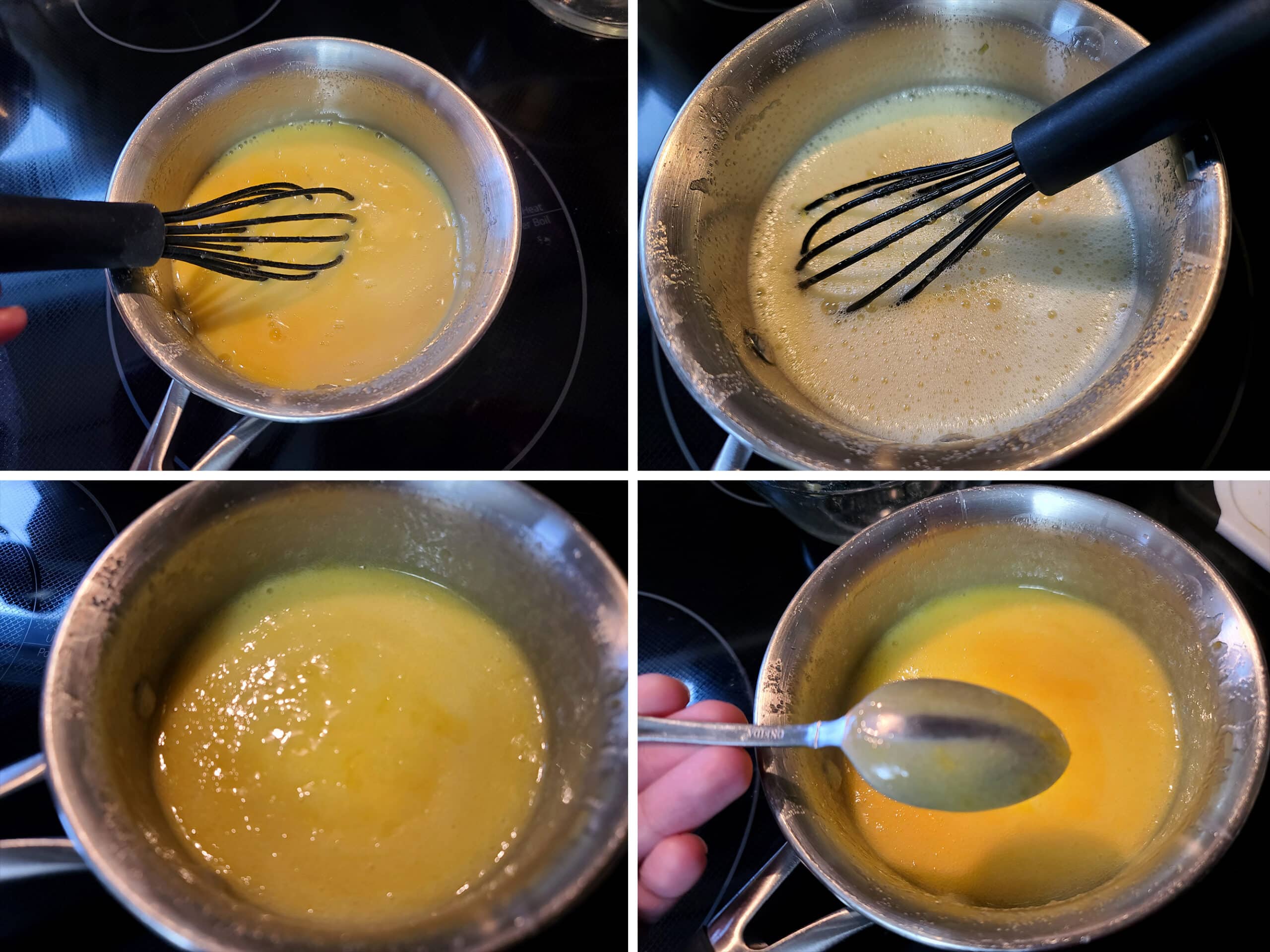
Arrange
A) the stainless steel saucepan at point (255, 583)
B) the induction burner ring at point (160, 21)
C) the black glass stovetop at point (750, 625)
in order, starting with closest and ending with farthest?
the stainless steel saucepan at point (255, 583)
the black glass stovetop at point (750, 625)
the induction burner ring at point (160, 21)

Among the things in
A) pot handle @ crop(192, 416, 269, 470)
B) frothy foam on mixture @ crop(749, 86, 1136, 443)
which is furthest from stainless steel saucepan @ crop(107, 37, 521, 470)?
frothy foam on mixture @ crop(749, 86, 1136, 443)

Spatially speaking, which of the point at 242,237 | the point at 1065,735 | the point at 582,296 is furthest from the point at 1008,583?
the point at 242,237

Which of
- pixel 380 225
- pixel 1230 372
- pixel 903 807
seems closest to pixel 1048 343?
pixel 1230 372

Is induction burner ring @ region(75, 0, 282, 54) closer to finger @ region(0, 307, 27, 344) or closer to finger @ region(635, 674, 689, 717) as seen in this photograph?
finger @ region(0, 307, 27, 344)

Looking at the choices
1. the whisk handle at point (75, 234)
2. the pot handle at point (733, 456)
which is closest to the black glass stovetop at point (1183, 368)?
the pot handle at point (733, 456)

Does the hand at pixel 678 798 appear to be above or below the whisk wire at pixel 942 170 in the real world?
below

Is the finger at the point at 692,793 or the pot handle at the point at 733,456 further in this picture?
the pot handle at the point at 733,456

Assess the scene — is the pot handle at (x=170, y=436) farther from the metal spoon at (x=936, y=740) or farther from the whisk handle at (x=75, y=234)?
the metal spoon at (x=936, y=740)
